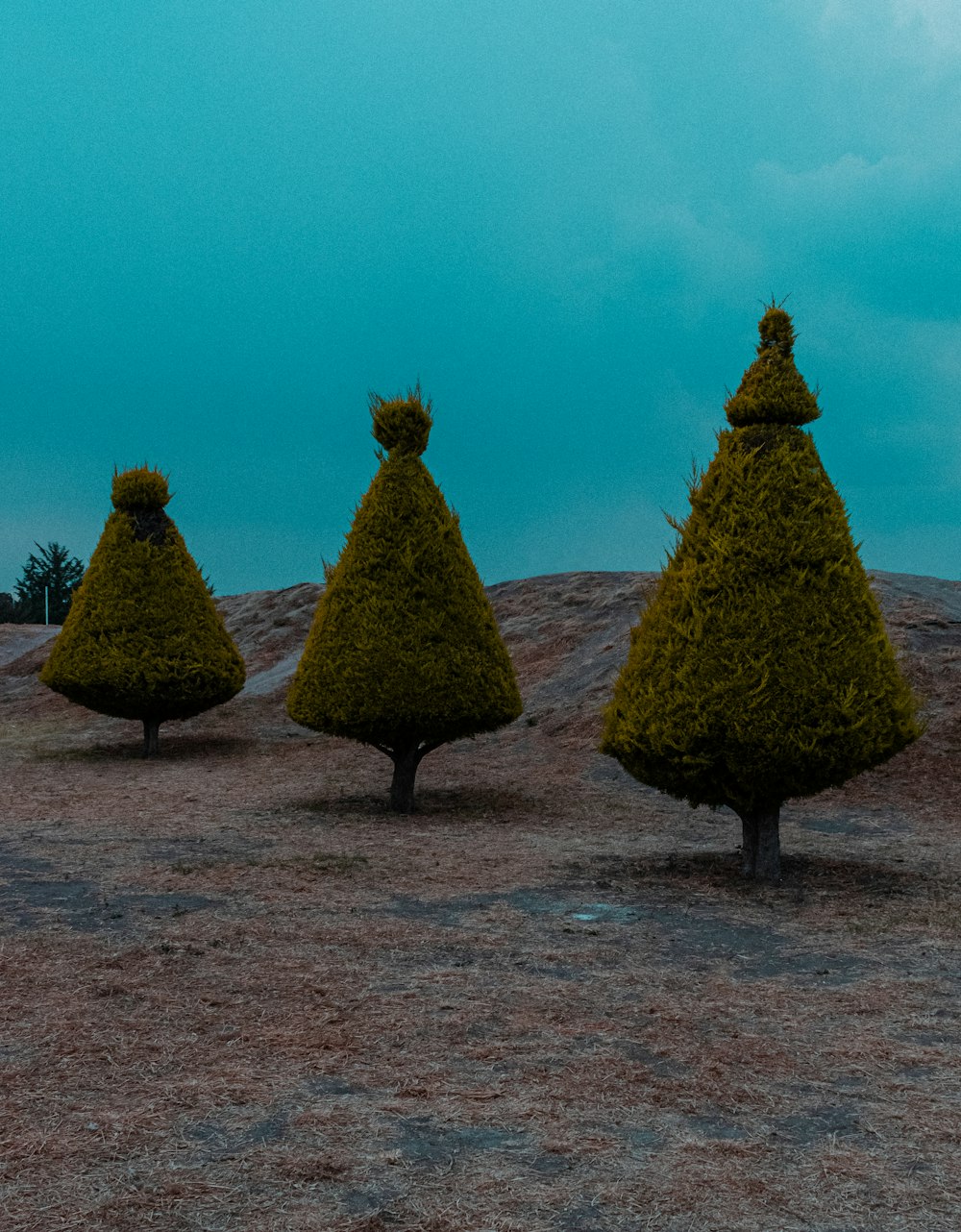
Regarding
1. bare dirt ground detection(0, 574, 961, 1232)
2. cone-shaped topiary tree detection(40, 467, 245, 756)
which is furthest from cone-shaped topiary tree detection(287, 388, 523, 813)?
cone-shaped topiary tree detection(40, 467, 245, 756)

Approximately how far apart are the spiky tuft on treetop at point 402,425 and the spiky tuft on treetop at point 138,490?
795 centimetres

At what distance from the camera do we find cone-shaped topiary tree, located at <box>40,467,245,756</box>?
20844 mm

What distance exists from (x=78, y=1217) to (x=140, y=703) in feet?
58.7

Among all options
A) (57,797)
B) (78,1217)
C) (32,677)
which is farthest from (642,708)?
(32,677)

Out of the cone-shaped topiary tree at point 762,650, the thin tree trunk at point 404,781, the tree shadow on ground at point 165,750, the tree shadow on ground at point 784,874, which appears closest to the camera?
the cone-shaped topiary tree at point 762,650

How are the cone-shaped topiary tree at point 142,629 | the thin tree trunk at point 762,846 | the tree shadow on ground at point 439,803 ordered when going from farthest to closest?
the cone-shaped topiary tree at point 142,629 < the tree shadow on ground at point 439,803 < the thin tree trunk at point 762,846

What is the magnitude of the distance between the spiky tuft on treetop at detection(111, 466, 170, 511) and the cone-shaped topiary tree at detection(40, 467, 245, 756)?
0.02 meters

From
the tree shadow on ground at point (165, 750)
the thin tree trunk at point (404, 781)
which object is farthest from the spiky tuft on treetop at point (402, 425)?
the tree shadow on ground at point (165, 750)

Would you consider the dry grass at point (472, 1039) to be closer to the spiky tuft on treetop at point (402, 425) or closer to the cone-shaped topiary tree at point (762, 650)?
the cone-shaped topiary tree at point (762, 650)

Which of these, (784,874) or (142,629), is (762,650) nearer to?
(784,874)

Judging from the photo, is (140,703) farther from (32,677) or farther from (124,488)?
(32,677)

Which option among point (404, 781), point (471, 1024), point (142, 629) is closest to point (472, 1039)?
point (471, 1024)

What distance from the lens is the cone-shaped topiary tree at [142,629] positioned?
20844 millimetres

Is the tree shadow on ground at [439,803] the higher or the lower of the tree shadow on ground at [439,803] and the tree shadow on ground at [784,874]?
the higher
